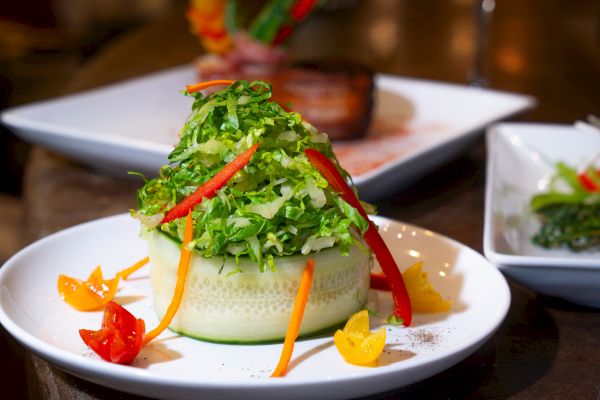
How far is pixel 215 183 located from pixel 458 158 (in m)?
1.50

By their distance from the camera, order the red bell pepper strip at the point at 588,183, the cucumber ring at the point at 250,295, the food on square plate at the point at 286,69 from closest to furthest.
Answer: the cucumber ring at the point at 250,295 < the red bell pepper strip at the point at 588,183 < the food on square plate at the point at 286,69

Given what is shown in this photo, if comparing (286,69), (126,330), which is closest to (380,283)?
(126,330)

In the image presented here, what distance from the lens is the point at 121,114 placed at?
3.05 metres

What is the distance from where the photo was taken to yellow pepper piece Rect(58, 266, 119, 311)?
4.98ft

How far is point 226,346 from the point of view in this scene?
4.63ft

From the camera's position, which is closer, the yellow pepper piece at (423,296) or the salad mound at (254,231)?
the salad mound at (254,231)

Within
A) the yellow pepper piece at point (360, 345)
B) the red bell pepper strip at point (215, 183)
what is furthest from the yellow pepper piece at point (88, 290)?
the yellow pepper piece at point (360, 345)

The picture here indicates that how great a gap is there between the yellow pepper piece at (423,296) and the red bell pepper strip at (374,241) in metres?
0.04

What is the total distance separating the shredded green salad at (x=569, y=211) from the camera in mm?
1956

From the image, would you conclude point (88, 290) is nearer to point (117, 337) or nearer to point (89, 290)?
point (89, 290)

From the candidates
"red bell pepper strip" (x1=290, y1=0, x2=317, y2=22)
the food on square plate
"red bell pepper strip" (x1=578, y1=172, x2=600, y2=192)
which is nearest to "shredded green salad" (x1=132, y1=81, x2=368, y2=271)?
"red bell pepper strip" (x1=578, y1=172, x2=600, y2=192)

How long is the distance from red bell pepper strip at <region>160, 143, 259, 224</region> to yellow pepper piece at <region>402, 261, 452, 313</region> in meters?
0.38

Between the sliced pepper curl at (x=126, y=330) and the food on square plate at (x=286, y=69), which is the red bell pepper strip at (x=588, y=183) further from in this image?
the sliced pepper curl at (x=126, y=330)

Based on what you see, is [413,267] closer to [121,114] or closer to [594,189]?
[594,189]
